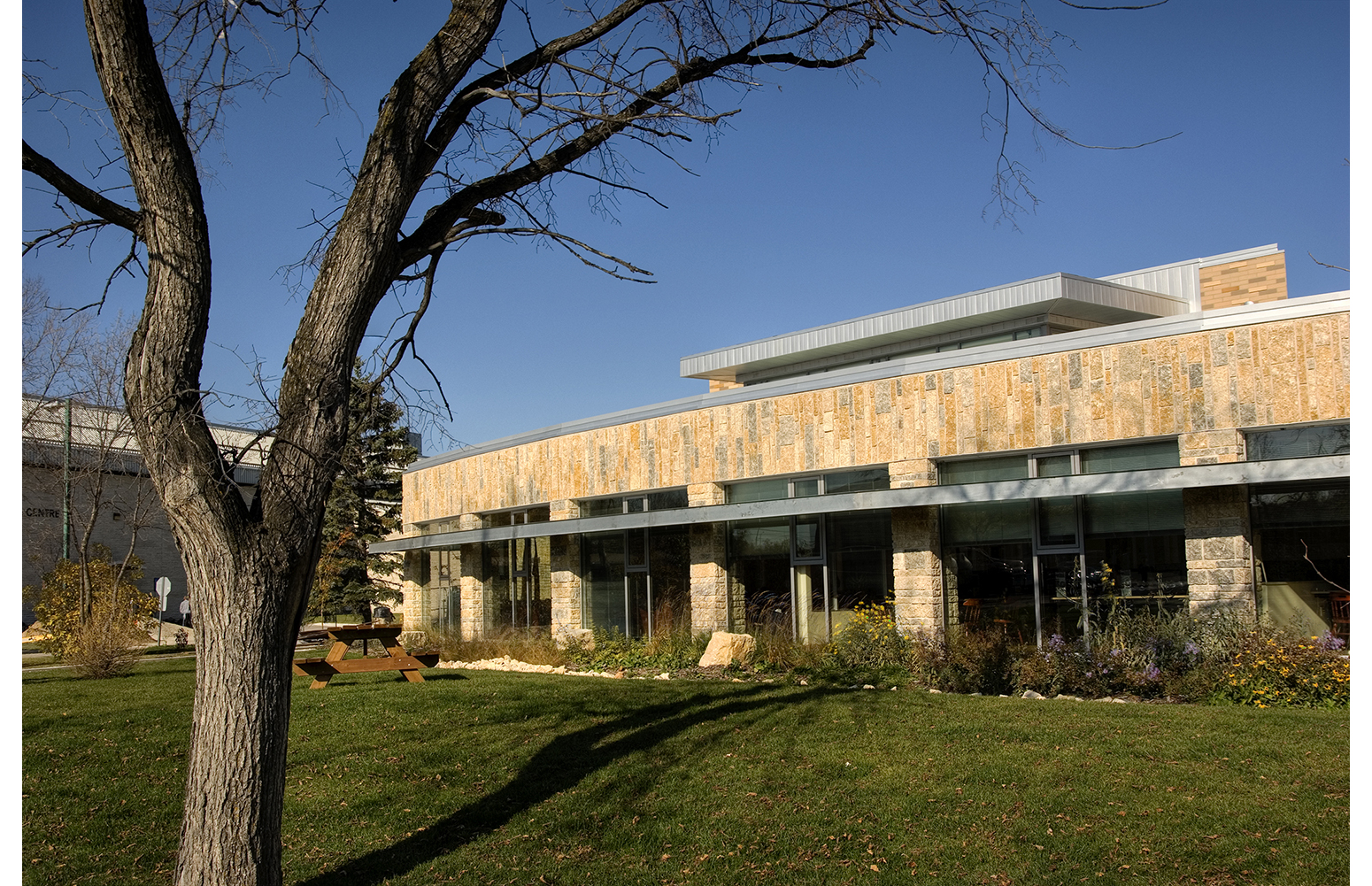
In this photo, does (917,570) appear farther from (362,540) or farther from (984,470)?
(362,540)

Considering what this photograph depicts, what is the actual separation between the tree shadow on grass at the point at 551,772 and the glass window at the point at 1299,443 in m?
6.35

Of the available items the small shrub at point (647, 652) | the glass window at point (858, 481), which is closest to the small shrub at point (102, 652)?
the small shrub at point (647, 652)

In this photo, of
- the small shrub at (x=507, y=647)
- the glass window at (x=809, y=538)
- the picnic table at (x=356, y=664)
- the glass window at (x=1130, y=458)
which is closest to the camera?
the glass window at (x=1130, y=458)

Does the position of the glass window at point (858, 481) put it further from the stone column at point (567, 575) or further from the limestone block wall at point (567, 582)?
the limestone block wall at point (567, 582)

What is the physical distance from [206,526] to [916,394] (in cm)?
1214

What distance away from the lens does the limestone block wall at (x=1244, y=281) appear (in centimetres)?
2386

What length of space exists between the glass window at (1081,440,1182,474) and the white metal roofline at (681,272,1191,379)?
361 inches

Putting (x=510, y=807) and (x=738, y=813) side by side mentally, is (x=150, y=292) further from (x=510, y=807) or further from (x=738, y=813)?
(x=738, y=813)

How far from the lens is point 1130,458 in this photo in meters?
13.5

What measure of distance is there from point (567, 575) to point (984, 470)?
10.4m

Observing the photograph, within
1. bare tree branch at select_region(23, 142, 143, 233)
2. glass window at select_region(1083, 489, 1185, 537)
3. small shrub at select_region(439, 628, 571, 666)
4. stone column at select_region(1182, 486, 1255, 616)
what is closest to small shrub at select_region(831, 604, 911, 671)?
glass window at select_region(1083, 489, 1185, 537)

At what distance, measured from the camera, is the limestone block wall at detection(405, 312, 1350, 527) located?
12062mm

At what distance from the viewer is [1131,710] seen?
33.5 ft

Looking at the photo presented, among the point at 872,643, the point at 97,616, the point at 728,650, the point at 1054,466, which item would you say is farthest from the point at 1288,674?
the point at 97,616
